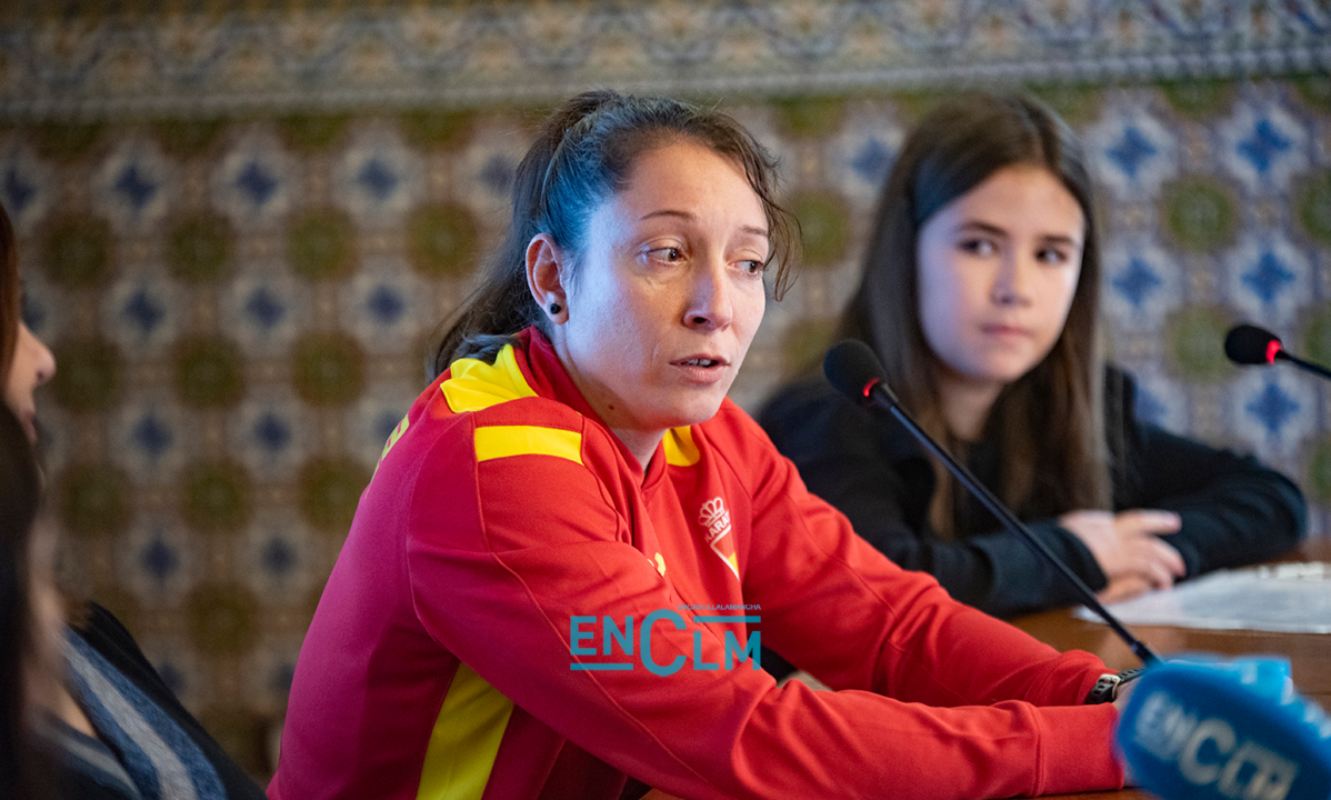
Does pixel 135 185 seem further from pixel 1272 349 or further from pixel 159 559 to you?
pixel 1272 349

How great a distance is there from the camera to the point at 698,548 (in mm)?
1442

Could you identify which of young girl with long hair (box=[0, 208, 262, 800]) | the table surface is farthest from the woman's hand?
young girl with long hair (box=[0, 208, 262, 800])

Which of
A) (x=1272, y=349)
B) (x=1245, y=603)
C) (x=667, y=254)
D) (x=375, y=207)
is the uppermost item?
(x=375, y=207)

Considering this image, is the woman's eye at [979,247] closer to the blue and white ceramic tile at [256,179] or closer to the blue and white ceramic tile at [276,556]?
the blue and white ceramic tile at [256,179]

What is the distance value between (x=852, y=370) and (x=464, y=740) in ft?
1.81

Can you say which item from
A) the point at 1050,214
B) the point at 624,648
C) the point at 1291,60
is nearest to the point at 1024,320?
the point at 1050,214

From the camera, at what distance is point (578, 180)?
1.31 metres

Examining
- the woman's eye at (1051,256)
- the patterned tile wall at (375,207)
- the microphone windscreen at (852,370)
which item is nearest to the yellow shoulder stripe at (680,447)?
the microphone windscreen at (852,370)

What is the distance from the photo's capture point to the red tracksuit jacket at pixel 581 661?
1096 millimetres

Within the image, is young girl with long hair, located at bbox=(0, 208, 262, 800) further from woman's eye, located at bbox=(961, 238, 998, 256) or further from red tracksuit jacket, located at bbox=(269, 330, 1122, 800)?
woman's eye, located at bbox=(961, 238, 998, 256)

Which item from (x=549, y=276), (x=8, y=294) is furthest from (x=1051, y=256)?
(x=8, y=294)

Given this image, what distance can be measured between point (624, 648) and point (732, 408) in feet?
1.85

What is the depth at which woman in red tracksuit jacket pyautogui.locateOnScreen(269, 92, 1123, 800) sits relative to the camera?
1.10m

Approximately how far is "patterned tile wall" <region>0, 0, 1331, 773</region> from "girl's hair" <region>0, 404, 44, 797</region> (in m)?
2.58
